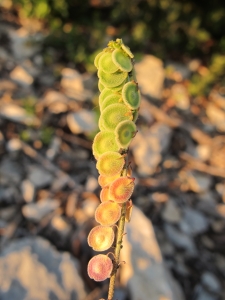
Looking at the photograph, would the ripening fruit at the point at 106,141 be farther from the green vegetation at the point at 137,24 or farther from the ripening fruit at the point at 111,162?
the green vegetation at the point at 137,24

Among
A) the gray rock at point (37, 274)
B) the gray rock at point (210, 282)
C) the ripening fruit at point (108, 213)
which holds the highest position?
the ripening fruit at point (108, 213)

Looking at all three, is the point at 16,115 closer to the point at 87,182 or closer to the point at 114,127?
the point at 87,182

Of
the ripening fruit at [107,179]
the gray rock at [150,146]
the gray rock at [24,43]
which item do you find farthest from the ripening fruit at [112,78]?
the gray rock at [24,43]

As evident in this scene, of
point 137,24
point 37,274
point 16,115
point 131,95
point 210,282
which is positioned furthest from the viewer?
point 137,24

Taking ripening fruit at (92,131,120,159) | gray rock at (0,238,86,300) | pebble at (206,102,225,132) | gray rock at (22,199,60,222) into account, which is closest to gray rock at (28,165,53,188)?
gray rock at (22,199,60,222)

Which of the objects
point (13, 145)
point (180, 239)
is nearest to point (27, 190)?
point (13, 145)

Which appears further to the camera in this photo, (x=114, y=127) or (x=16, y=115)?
(x=16, y=115)
